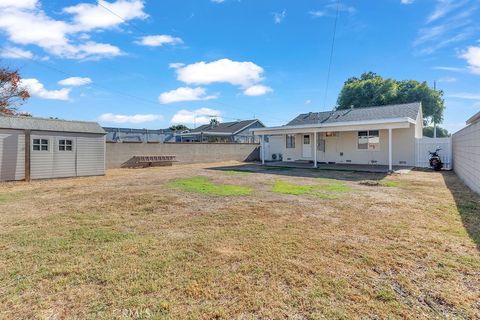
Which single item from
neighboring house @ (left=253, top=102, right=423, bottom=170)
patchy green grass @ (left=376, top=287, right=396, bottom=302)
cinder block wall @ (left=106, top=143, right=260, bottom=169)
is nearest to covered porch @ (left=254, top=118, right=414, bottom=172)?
neighboring house @ (left=253, top=102, right=423, bottom=170)

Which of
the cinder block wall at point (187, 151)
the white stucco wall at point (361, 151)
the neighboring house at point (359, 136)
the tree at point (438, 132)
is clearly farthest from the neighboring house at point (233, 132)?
the tree at point (438, 132)

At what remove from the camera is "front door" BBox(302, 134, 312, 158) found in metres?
18.4

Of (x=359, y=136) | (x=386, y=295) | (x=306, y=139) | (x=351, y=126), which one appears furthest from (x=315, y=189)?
(x=306, y=139)

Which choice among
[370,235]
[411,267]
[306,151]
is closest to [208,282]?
[411,267]

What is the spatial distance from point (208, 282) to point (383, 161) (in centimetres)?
1524

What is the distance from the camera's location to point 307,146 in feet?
60.8

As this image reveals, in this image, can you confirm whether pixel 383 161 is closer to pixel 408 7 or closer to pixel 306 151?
pixel 306 151

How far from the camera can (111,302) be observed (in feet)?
8.24

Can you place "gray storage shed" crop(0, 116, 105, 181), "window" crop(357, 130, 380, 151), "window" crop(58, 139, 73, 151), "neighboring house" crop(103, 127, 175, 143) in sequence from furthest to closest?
"neighboring house" crop(103, 127, 175, 143)
"window" crop(357, 130, 380, 151)
"window" crop(58, 139, 73, 151)
"gray storage shed" crop(0, 116, 105, 181)

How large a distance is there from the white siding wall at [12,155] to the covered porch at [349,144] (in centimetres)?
1316

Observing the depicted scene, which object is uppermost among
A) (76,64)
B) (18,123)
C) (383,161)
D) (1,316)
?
(76,64)

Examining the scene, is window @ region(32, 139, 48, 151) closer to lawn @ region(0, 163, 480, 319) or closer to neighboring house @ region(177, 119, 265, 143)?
lawn @ region(0, 163, 480, 319)

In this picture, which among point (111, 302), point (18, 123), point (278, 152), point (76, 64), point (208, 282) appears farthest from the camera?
point (278, 152)

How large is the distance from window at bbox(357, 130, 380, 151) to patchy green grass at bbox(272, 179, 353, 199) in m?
7.71
